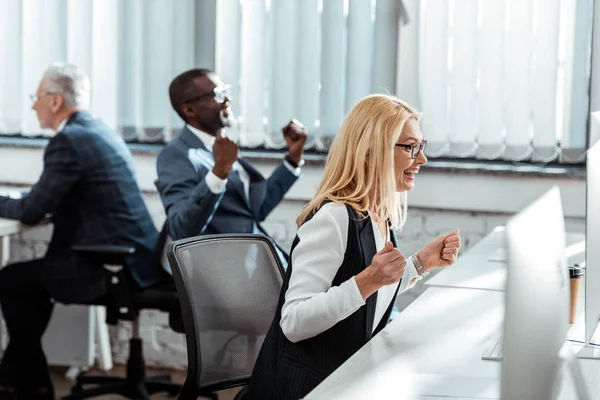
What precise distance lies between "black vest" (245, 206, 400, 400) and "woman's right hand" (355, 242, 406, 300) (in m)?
0.13

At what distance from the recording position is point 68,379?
12.8ft

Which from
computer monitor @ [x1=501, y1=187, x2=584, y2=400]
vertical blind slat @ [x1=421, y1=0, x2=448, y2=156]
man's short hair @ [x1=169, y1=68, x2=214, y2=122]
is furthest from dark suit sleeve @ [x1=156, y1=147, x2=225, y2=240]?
computer monitor @ [x1=501, y1=187, x2=584, y2=400]

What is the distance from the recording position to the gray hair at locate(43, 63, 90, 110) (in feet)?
11.6

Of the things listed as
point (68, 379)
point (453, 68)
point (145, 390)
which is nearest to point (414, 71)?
point (453, 68)

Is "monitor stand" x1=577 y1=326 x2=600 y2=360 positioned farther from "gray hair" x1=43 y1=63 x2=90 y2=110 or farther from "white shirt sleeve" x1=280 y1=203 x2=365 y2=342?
"gray hair" x1=43 y1=63 x2=90 y2=110

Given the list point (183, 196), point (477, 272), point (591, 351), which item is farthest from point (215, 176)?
point (591, 351)

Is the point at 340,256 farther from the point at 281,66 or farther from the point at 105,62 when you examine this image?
the point at 105,62

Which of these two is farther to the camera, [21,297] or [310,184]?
[310,184]

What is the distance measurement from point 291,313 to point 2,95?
277cm

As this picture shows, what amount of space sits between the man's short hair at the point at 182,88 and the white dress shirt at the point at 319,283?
1557 millimetres

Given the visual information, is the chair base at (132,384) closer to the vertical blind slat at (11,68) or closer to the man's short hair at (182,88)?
the man's short hair at (182,88)

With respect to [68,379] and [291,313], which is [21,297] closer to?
[68,379]

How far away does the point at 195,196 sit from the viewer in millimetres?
2953

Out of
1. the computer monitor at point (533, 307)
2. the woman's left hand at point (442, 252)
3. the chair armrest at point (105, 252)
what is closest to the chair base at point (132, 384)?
the chair armrest at point (105, 252)
